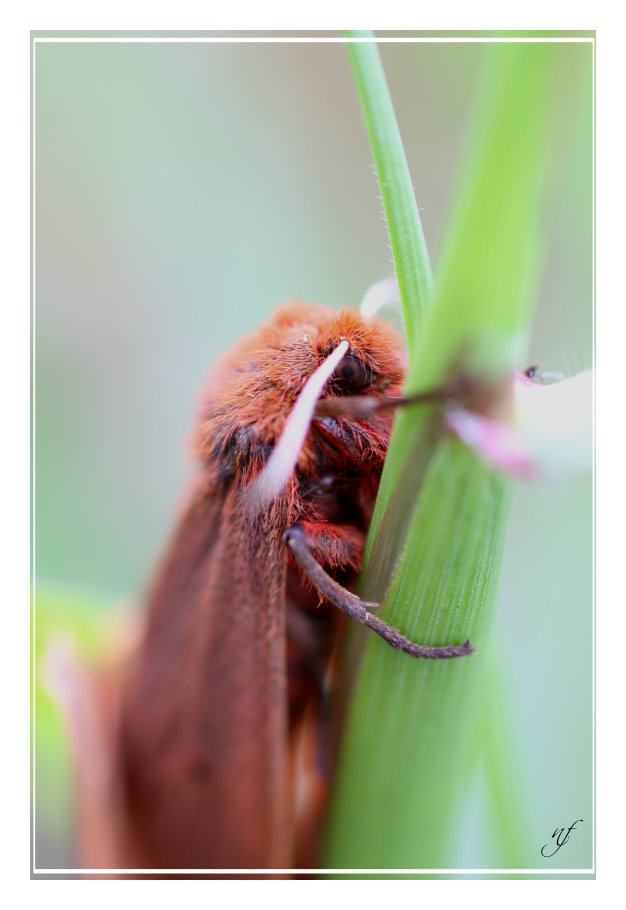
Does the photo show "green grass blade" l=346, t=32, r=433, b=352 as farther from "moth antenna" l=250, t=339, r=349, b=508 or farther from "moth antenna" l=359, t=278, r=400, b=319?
"moth antenna" l=359, t=278, r=400, b=319

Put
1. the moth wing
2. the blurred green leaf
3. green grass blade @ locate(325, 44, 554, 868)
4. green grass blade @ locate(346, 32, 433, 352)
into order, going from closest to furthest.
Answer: green grass blade @ locate(325, 44, 554, 868), green grass blade @ locate(346, 32, 433, 352), the moth wing, the blurred green leaf

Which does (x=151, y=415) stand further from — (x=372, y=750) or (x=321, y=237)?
(x=372, y=750)

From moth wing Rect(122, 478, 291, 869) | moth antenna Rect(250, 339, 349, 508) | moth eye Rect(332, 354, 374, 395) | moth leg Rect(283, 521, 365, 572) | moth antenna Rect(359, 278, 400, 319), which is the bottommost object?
moth wing Rect(122, 478, 291, 869)
